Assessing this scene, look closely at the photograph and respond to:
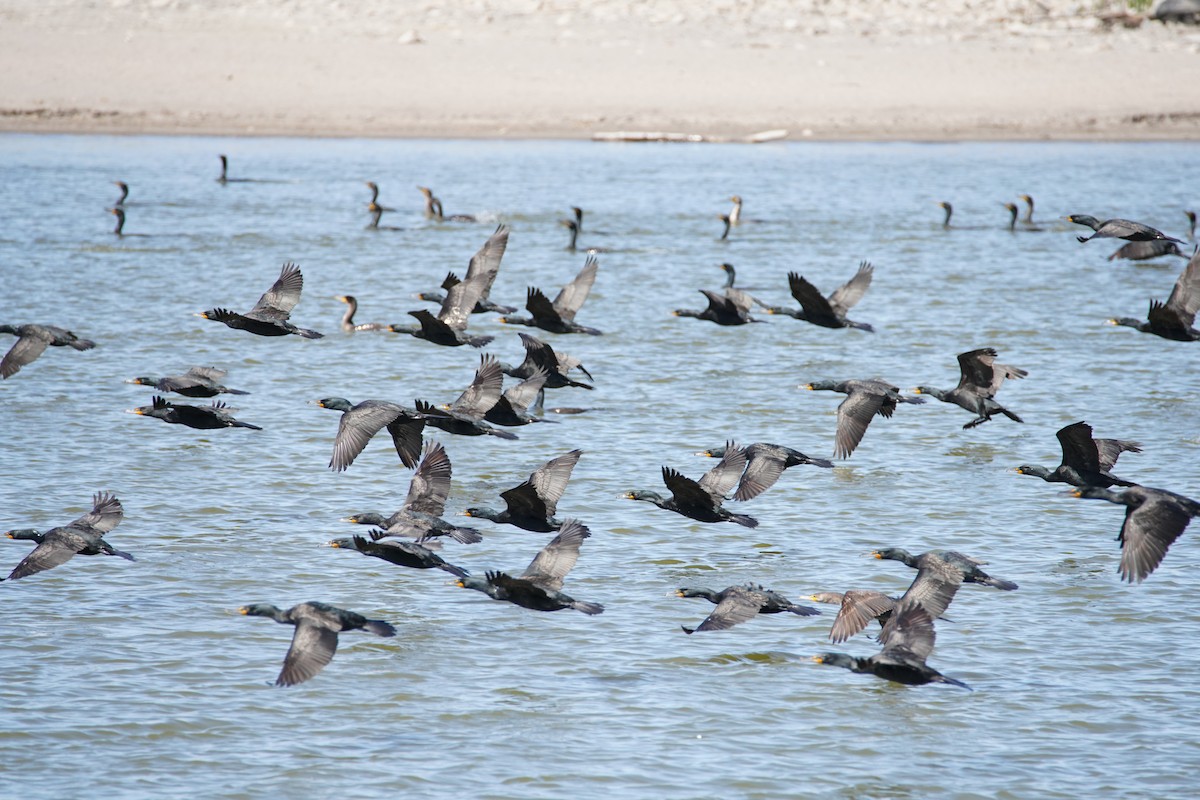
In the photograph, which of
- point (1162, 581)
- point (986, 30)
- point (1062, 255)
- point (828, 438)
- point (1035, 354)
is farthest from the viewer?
point (986, 30)

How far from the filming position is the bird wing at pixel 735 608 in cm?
998

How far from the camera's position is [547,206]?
3622 centimetres

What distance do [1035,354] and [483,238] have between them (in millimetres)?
15328

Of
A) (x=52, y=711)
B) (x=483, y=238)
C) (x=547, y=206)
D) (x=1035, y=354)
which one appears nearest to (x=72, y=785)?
(x=52, y=711)

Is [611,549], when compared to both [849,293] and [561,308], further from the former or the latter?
[849,293]

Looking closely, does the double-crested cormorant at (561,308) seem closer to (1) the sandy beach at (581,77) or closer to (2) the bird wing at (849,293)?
(2) the bird wing at (849,293)

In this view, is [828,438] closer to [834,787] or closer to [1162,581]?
[1162,581]

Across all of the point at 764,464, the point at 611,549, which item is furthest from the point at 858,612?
the point at 611,549

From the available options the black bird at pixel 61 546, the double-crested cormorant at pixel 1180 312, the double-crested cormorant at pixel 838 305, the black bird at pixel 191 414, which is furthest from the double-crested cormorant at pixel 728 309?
the black bird at pixel 61 546

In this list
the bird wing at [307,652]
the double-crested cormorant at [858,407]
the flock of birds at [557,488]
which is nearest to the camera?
the bird wing at [307,652]

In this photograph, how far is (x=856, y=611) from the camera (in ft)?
34.0

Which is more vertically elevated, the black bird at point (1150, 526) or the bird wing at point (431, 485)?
the black bird at point (1150, 526)

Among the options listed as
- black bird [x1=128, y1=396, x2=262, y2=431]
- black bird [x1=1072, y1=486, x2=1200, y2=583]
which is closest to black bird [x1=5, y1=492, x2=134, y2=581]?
black bird [x1=128, y1=396, x2=262, y2=431]

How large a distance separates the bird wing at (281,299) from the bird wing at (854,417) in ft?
18.0
